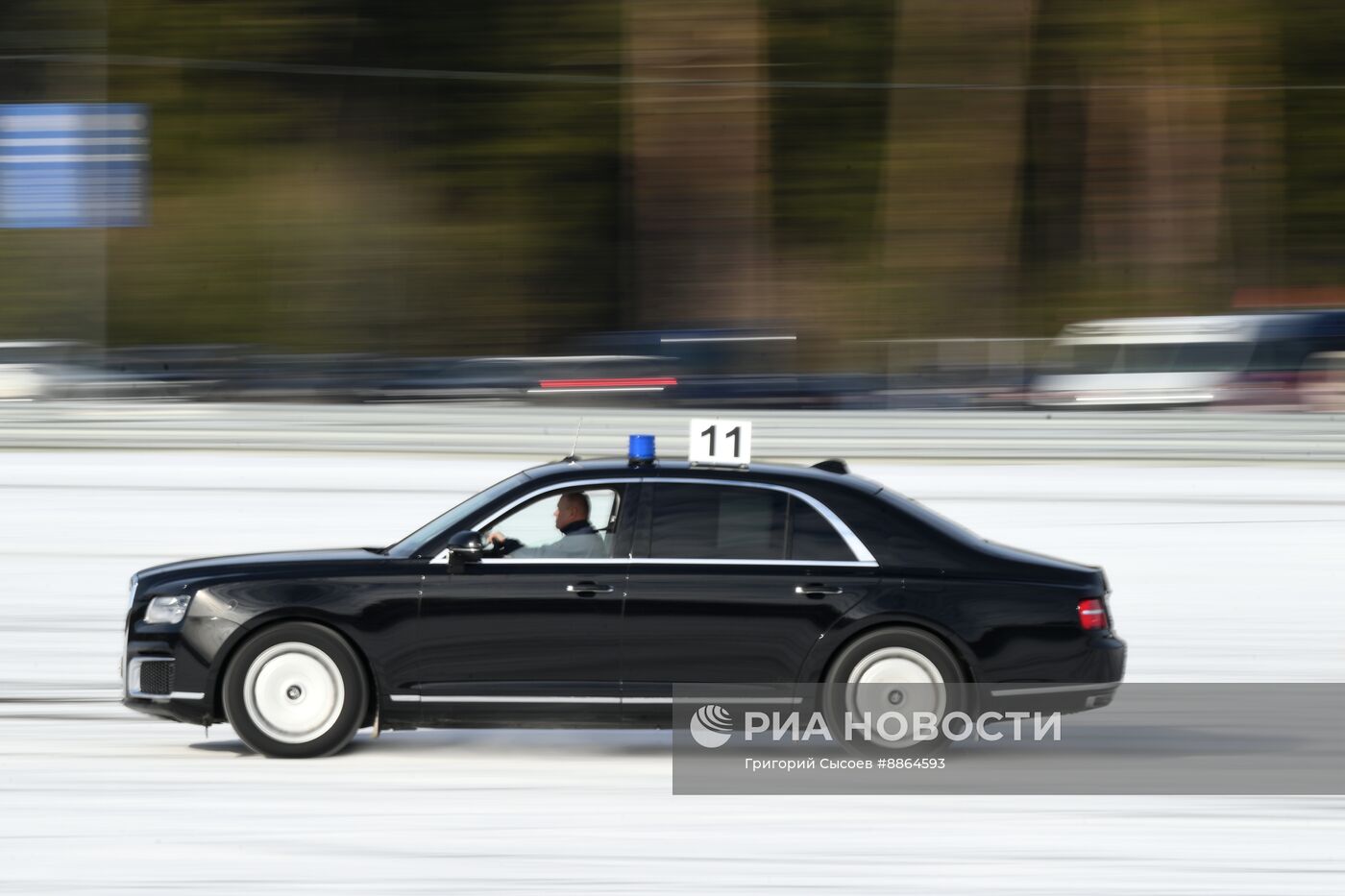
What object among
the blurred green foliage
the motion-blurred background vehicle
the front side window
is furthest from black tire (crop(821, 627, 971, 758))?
the blurred green foliage

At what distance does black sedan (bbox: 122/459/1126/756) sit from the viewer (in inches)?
308

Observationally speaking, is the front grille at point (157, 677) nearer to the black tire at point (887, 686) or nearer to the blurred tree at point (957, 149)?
the black tire at point (887, 686)

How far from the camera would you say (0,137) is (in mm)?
23562

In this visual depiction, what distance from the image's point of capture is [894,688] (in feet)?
26.0

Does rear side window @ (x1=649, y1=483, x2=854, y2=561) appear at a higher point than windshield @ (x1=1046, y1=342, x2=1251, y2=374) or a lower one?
lower

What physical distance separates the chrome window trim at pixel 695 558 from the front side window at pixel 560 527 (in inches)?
1.0

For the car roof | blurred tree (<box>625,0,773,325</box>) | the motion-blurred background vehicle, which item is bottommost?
the car roof

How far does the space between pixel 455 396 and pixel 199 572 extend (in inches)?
660

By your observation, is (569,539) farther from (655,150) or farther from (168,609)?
(655,150)

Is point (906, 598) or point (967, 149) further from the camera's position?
point (967, 149)

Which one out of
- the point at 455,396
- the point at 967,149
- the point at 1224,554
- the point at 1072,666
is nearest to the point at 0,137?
the point at 455,396

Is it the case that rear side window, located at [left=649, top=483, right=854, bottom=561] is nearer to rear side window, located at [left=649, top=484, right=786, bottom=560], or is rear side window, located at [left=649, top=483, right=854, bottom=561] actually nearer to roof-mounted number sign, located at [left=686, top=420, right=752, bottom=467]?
rear side window, located at [left=649, top=484, right=786, bottom=560]

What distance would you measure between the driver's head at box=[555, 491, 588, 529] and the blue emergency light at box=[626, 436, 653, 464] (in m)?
0.28

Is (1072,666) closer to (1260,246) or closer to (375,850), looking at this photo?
(375,850)
